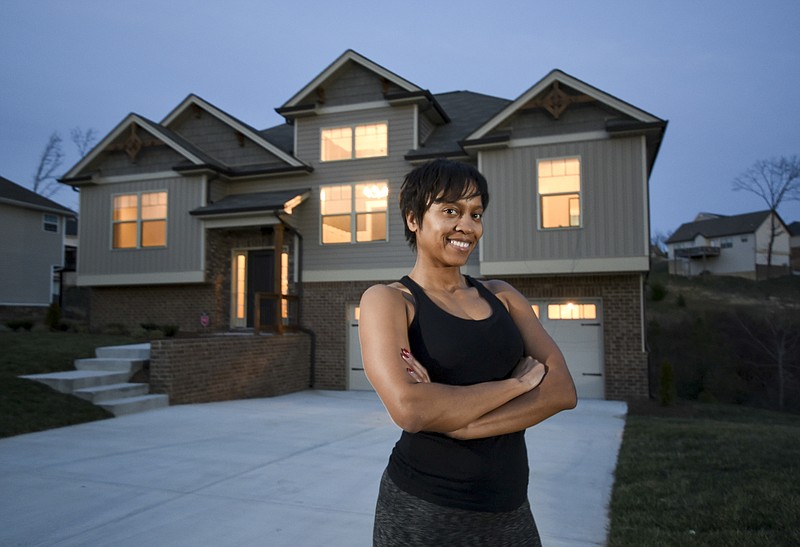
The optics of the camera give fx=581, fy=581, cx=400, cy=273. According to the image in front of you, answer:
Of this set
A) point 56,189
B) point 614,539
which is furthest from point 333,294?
point 56,189

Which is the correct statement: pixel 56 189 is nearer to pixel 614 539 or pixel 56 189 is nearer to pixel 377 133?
pixel 377 133

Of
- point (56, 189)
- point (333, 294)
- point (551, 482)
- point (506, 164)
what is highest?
point (56, 189)

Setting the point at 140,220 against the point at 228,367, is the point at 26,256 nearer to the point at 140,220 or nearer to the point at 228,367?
the point at 140,220

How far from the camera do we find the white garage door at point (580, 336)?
12.0m

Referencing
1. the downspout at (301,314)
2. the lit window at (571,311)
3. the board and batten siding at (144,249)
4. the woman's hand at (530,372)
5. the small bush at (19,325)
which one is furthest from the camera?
the board and batten siding at (144,249)

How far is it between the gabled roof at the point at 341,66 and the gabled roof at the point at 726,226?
4152 centimetres

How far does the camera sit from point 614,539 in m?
3.77

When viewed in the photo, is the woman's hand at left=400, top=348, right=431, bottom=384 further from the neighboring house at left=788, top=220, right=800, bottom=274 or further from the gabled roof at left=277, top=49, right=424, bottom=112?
the neighboring house at left=788, top=220, right=800, bottom=274

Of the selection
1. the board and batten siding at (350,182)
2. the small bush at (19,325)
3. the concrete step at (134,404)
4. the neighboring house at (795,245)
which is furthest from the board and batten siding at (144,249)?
the neighboring house at (795,245)

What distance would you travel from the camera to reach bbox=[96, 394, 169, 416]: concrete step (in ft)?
26.3

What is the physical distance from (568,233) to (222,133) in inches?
361

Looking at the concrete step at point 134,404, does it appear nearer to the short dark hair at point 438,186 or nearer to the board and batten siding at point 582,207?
the board and batten siding at point 582,207

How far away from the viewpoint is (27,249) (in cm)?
2242

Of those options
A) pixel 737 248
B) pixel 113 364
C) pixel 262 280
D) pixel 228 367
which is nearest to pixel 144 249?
pixel 262 280
